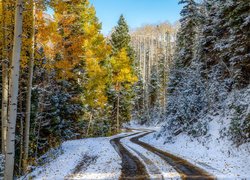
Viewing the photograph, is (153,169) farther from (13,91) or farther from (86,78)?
(86,78)

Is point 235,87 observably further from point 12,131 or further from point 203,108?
point 12,131

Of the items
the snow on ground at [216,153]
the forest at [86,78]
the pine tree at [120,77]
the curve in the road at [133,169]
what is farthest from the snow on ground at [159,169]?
the pine tree at [120,77]

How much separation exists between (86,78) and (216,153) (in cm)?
1564

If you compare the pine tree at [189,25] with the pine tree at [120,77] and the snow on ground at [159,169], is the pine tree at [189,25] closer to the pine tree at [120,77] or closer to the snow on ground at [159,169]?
the pine tree at [120,77]

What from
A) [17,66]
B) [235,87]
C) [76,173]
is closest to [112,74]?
[235,87]

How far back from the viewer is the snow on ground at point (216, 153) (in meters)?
11.8

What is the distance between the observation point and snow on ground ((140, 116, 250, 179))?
11764mm

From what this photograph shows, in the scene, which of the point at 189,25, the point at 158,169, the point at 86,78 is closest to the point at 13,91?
the point at 158,169

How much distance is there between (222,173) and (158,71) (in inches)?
2300

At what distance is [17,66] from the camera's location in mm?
8148

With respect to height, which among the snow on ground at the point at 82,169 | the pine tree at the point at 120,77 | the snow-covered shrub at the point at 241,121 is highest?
the pine tree at the point at 120,77

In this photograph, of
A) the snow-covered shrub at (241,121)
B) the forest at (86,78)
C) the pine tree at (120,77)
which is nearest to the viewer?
the forest at (86,78)

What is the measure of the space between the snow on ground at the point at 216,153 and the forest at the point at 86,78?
51 cm

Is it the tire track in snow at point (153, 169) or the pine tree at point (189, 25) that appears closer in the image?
the tire track in snow at point (153, 169)
